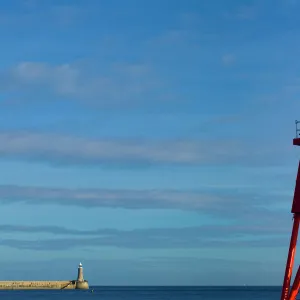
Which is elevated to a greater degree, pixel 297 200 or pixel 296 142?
pixel 296 142

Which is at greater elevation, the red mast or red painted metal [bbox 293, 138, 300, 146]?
red painted metal [bbox 293, 138, 300, 146]

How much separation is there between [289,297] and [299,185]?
649 cm

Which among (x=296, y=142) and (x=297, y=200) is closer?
(x=297, y=200)

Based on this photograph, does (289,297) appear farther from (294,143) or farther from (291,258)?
(294,143)

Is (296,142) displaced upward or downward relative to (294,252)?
A: upward

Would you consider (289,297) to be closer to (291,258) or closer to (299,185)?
(291,258)

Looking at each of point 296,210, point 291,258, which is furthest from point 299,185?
point 291,258

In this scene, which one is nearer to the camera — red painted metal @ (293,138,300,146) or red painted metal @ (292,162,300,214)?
red painted metal @ (292,162,300,214)

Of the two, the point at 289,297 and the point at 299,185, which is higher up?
the point at 299,185

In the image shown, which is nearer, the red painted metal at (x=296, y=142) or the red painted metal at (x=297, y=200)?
the red painted metal at (x=297, y=200)

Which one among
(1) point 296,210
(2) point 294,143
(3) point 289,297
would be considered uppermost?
(2) point 294,143

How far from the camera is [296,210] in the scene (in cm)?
4406

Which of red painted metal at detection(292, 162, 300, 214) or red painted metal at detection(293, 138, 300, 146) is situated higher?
red painted metal at detection(293, 138, 300, 146)

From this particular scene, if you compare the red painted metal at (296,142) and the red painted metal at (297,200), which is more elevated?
the red painted metal at (296,142)
